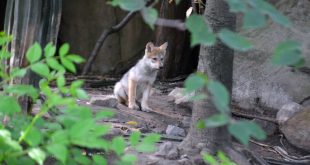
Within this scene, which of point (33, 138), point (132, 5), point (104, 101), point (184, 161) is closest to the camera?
point (132, 5)

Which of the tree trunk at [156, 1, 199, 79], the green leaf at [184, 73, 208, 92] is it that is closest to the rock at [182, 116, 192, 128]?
the tree trunk at [156, 1, 199, 79]

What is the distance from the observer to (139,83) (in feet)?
26.5

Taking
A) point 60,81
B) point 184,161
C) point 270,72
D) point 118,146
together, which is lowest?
point 184,161

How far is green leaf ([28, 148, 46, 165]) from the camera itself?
1957mm

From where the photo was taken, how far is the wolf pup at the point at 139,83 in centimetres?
789

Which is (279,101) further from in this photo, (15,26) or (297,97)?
(15,26)

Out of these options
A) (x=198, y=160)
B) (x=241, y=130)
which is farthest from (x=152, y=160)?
(x=241, y=130)

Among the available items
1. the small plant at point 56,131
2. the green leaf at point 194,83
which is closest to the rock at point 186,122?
the small plant at point 56,131

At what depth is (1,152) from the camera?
7.10 ft

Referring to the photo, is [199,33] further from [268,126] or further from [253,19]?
[268,126]

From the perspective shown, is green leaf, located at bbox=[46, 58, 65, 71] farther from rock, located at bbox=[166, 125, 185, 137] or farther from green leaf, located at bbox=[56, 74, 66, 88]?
rock, located at bbox=[166, 125, 185, 137]

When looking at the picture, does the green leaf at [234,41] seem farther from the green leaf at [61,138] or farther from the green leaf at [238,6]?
the green leaf at [61,138]

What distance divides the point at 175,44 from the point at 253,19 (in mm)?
9025

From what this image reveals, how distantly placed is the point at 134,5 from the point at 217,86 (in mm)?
397
